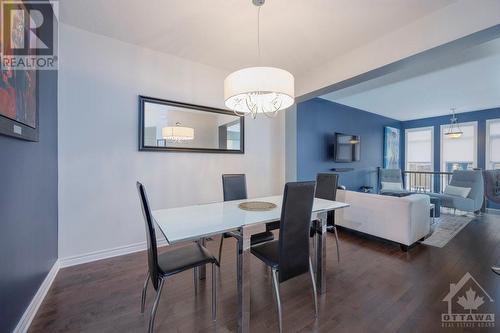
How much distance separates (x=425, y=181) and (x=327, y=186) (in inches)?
232

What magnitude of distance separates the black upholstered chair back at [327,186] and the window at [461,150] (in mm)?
5851

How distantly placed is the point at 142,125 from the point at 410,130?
8.21m

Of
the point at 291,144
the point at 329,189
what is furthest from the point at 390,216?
the point at 291,144

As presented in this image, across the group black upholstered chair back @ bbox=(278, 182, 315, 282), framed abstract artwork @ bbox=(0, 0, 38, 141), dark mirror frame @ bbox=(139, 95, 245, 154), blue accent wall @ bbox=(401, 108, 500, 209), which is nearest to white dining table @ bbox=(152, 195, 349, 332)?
black upholstered chair back @ bbox=(278, 182, 315, 282)

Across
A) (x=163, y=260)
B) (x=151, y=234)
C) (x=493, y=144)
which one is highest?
(x=493, y=144)

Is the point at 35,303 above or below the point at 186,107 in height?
below

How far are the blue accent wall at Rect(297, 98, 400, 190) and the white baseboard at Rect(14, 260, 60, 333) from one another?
3653 millimetres

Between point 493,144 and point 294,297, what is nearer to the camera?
point 294,297

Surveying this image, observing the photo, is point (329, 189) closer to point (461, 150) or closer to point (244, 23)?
point (244, 23)

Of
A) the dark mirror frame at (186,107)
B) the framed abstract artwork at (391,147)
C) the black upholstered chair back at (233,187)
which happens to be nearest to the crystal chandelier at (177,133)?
Answer: the dark mirror frame at (186,107)

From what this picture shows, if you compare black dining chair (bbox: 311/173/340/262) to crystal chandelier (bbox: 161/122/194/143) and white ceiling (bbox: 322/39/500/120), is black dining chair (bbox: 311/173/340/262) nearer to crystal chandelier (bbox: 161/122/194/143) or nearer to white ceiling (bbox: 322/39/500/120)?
crystal chandelier (bbox: 161/122/194/143)

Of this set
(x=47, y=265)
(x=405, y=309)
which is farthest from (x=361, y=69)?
(x=47, y=265)

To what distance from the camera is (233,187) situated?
99.3 inches

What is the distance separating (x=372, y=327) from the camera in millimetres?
1420
